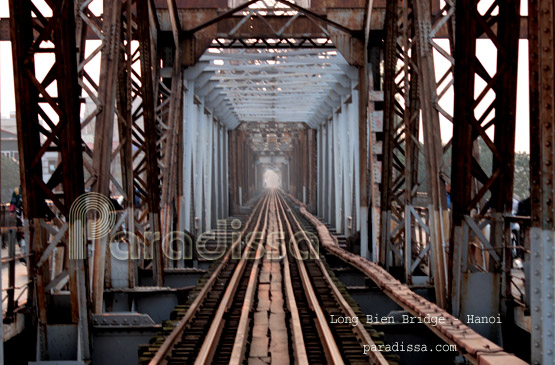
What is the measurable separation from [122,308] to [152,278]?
183 centimetres

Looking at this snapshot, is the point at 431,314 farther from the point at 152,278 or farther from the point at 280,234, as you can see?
the point at 280,234

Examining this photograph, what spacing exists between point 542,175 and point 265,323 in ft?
20.2

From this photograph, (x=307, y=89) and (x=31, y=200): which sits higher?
(x=307, y=89)

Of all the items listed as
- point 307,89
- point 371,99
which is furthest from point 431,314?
point 307,89

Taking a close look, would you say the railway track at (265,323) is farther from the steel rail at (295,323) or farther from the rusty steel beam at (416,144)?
the rusty steel beam at (416,144)

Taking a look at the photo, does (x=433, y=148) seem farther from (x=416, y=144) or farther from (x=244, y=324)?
(x=244, y=324)

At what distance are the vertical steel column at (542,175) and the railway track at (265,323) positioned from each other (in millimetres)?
2446

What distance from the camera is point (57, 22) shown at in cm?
736

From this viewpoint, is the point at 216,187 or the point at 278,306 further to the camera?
the point at 216,187

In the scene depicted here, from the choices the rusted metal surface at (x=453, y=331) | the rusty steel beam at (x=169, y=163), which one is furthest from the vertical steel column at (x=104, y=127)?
the rusty steel beam at (x=169, y=163)

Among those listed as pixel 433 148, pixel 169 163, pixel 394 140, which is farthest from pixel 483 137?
pixel 169 163

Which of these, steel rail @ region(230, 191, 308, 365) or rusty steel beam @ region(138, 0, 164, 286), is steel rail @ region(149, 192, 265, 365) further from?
rusty steel beam @ region(138, 0, 164, 286)

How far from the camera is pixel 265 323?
10.2 m

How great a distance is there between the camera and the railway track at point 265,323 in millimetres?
8039
